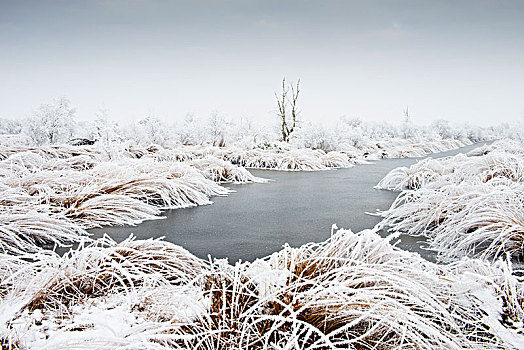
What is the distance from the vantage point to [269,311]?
1.12 metres

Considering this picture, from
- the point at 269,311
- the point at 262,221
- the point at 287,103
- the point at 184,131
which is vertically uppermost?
the point at 287,103

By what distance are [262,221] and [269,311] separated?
1.74 metres

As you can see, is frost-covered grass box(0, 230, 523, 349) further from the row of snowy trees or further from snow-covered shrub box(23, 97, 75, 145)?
snow-covered shrub box(23, 97, 75, 145)

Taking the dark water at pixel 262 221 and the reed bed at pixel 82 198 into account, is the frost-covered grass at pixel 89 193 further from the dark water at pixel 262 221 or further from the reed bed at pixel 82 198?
the dark water at pixel 262 221

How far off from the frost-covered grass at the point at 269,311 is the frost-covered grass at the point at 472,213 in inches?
20.6

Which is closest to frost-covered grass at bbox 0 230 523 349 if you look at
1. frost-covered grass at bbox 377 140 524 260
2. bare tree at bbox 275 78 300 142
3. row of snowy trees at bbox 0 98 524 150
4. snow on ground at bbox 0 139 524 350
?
snow on ground at bbox 0 139 524 350

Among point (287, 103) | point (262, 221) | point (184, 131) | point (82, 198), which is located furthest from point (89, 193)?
point (287, 103)

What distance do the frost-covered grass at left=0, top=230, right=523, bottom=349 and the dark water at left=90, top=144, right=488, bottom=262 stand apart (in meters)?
0.72

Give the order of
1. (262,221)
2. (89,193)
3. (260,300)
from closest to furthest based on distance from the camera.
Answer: (260,300)
(262,221)
(89,193)

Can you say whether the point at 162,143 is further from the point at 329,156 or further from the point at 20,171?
the point at 20,171

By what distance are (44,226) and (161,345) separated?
182 centimetres

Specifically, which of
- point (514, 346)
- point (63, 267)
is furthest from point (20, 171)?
point (514, 346)

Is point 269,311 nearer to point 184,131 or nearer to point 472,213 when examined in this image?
point 472,213

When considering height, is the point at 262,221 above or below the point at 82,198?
below
